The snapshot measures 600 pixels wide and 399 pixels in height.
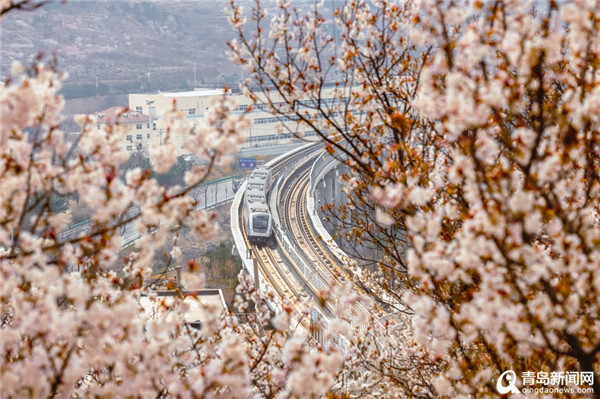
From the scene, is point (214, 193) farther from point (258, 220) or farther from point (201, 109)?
point (258, 220)

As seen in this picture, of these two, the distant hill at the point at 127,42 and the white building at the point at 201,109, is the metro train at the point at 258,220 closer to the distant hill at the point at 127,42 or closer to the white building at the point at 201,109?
the white building at the point at 201,109

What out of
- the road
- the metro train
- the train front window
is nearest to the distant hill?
the road

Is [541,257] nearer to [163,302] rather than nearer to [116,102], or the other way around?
[163,302]

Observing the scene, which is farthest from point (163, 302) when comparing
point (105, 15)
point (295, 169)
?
point (105, 15)

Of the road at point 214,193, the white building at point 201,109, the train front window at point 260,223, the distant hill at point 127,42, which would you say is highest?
the distant hill at point 127,42

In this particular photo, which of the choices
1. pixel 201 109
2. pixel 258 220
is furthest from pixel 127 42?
pixel 258 220

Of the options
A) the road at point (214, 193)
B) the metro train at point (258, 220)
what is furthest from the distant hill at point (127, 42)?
the metro train at point (258, 220)
